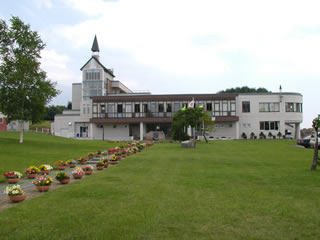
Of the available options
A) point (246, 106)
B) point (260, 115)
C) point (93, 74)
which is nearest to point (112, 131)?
point (93, 74)

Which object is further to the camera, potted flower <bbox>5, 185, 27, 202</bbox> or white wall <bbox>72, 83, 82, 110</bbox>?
white wall <bbox>72, 83, 82, 110</bbox>

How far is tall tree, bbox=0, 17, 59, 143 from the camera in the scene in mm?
28328

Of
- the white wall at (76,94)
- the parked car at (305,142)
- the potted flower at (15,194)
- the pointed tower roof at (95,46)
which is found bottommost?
the potted flower at (15,194)

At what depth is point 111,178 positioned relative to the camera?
38.1ft

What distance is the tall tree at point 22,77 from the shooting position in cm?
2833

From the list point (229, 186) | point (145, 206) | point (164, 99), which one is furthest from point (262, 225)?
point (164, 99)

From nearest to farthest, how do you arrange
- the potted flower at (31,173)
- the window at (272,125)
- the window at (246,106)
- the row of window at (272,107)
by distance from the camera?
the potted flower at (31,173) → the window at (272,125) → the row of window at (272,107) → the window at (246,106)

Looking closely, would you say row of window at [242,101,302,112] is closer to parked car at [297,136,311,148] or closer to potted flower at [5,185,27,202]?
parked car at [297,136,311,148]

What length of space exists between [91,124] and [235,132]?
83.1 ft

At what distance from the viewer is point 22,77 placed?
92.7ft

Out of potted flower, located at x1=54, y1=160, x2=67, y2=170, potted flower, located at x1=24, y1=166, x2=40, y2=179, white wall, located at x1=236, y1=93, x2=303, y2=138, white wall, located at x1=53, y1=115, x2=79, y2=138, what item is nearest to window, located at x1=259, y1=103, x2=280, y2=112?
white wall, located at x1=236, y1=93, x2=303, y2=138

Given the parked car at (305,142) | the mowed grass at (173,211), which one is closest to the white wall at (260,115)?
the parked car at (305,142)

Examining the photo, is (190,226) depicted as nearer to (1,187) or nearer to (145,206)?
(145,206)

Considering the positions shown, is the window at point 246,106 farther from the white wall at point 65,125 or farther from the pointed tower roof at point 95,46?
the pointed tower roof at point 95,46
